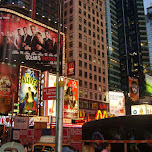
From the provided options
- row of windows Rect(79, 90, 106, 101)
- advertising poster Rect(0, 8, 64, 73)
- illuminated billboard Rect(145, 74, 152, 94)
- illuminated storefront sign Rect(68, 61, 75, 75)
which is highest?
advertising poster Rect(0, 8, 64, 73)

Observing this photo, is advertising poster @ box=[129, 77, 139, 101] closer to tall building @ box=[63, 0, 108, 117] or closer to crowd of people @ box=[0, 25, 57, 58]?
tall building @ box=[63, 0, 108, 117]

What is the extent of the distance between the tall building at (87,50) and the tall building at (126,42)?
2442 cm

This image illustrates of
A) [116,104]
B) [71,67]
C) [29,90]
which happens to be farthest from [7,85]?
[116,104]

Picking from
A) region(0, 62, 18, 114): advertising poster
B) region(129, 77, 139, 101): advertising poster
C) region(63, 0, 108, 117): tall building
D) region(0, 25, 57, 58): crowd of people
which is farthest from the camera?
region(63, 0, 108, 117): tall building

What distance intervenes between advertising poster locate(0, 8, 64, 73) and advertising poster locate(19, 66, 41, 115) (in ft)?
9.13

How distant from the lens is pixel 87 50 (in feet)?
244

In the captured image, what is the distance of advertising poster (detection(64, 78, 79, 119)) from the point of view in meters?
47.9

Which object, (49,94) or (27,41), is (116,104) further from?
(49,94)

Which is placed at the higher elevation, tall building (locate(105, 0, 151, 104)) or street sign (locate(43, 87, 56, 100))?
tall building (locate(105, 0, 151, 104))

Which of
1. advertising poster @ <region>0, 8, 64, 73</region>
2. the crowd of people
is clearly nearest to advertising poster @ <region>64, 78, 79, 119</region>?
advertising poster @ <region>0, 8, 64, 73</region>

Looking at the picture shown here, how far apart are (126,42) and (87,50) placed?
5478 centimetres

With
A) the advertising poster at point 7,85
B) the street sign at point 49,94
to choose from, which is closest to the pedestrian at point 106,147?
the street sign at point 49,94

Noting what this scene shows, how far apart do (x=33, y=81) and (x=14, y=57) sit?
665 cm

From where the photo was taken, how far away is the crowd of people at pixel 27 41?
47.3 metres
